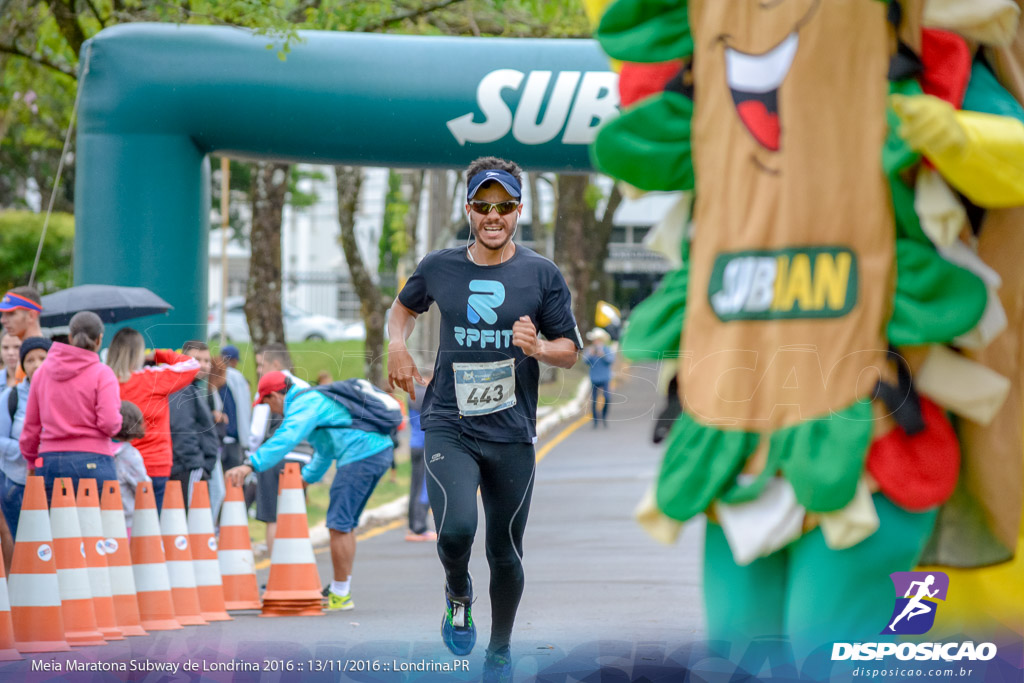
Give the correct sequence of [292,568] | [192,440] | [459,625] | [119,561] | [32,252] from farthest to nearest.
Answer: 1. [32,252]
2. [192,440]
3. [292,568]
4. [119,561]
5. [459,625]

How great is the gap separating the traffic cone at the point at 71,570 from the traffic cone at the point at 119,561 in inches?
16.7

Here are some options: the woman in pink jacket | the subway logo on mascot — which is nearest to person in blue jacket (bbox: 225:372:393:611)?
the woman in pink jacket

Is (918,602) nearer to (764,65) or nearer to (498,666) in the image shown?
(764,65)

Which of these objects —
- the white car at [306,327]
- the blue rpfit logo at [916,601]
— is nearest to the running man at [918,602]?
the blue rpfit logo at [916,601]

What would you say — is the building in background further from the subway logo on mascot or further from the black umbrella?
the subway logo on mascot

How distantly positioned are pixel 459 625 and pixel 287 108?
160 inches

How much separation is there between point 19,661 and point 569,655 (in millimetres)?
2301

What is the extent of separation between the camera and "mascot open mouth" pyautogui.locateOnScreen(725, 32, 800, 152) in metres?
3.52

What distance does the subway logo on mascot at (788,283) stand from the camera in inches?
137

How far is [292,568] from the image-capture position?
869 cm

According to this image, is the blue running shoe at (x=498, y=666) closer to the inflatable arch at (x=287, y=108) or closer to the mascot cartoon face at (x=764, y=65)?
the mascot cartoon face at (x=764, y=65)

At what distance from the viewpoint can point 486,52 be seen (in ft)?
28.0

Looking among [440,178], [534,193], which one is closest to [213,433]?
[440,178]

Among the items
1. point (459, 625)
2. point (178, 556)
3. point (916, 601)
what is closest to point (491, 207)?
point (459, 625)
